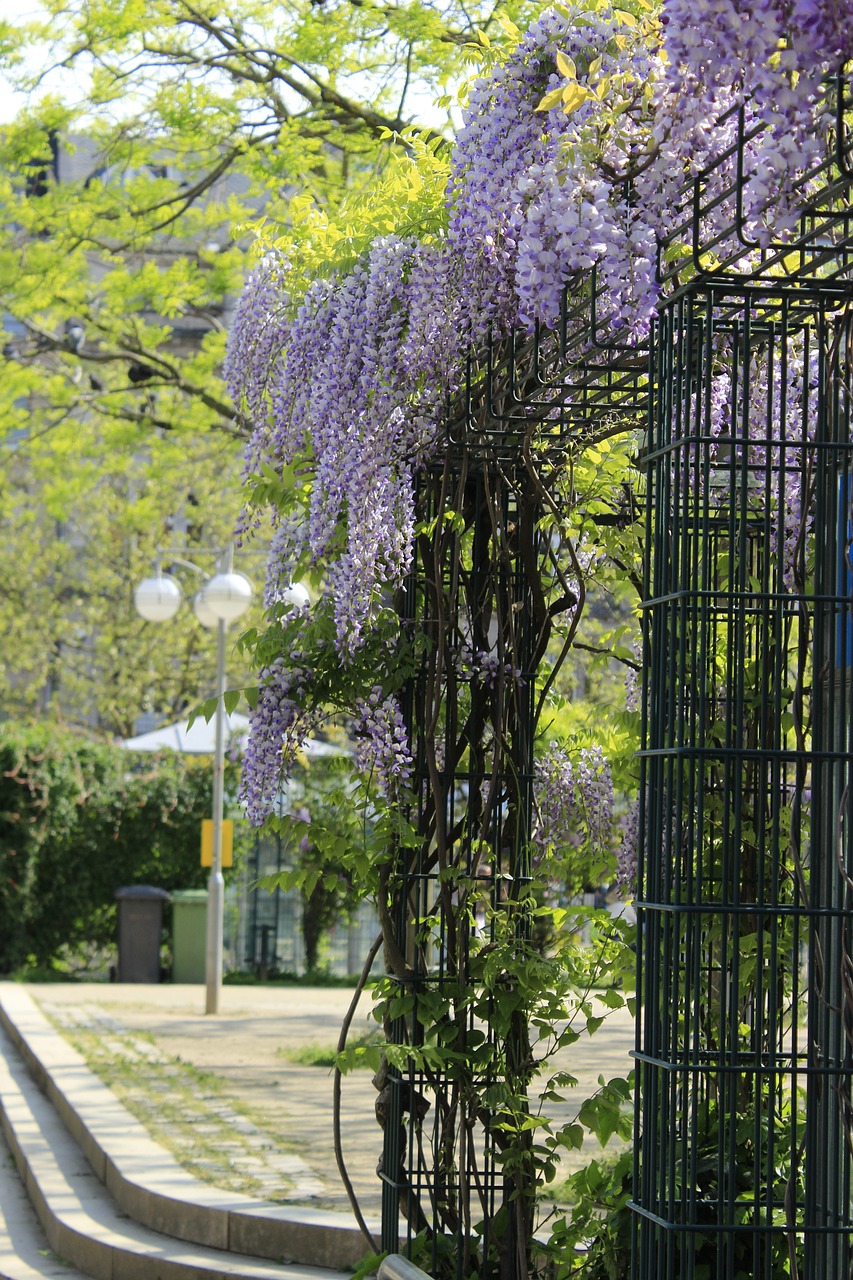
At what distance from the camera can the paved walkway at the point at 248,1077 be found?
7129 millimetres

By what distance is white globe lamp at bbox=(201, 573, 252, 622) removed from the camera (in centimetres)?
1450

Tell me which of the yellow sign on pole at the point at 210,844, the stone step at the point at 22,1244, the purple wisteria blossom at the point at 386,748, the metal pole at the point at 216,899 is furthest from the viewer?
the yellow sign on pole at the point at 210,844

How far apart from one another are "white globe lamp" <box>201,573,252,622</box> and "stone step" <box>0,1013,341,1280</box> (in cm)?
608

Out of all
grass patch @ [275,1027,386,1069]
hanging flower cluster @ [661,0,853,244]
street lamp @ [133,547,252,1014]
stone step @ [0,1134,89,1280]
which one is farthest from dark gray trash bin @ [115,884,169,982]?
hanging flower cluster @ [661,0,853,244]

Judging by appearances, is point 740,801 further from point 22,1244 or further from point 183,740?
point 183,740

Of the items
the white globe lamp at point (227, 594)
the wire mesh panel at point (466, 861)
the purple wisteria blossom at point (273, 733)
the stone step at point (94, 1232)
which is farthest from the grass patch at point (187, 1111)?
the white globe lamp at point (227, 594)

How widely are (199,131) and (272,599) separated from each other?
8047mm

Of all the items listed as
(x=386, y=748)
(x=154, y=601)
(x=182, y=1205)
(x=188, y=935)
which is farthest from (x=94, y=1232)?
(x=188, y=935)

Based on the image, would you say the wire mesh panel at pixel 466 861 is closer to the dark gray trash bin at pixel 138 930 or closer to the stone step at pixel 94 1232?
the stone step at pixel 94 1232

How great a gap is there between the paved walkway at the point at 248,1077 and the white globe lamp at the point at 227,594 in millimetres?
3521

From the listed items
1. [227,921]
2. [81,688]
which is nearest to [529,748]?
[227,921]

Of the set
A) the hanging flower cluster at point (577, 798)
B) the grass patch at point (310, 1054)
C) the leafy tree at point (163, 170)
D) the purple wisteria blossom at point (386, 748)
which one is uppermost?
the leafy tree at point (163, 170)

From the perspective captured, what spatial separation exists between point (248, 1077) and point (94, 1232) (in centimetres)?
361

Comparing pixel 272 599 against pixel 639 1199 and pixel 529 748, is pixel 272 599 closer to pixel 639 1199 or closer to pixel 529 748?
pixel 529 748
